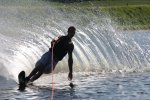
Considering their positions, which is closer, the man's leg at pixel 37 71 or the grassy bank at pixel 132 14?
the man's leg at pixel 37 71

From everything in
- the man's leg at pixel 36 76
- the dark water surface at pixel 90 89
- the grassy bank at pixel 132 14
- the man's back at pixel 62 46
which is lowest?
the dark water surface at pixel 90 89

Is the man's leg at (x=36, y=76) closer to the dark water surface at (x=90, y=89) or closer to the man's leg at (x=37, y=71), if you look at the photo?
the man's leg at (x=37, y=71)

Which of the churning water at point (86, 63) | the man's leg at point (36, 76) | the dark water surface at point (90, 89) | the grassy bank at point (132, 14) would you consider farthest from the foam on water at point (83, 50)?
the grassy bank at point (132, 14)

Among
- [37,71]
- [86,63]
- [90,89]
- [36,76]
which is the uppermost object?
[86,63]

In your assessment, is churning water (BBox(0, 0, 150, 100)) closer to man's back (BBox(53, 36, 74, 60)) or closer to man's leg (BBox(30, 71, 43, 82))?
man's leg (BBox(30, 71, 43, 82))

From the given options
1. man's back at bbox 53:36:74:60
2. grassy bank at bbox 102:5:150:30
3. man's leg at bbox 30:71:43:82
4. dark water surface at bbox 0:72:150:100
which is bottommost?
dark water surface at bbox 0:72:150:100

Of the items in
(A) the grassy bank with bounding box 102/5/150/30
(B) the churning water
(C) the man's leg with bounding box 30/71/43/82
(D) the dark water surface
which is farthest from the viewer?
(A) the grassy bank with bounding box 102/5/150/30

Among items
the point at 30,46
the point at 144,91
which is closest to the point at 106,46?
the point at 30,46

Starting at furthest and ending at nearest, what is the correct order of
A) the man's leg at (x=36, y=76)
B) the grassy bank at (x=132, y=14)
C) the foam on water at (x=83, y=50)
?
the grassy bank at (x=132, y=14)
the foam on water at (x=83, y=50)
the man's leg at (x=36, y=76)

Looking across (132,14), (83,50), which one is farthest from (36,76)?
(132,14)

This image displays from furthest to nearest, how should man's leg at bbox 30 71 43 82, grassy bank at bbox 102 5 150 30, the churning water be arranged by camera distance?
grassy bank at bbox 102 5 150 30
man's leg at bbox 30 71 43 82
the churning water

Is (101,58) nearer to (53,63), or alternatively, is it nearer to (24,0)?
(53,63)

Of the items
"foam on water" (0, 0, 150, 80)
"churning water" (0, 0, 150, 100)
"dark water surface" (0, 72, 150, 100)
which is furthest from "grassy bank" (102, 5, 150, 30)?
"dark water surface" (0, 72, 150, 100)

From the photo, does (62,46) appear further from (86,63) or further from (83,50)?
(83,50)
